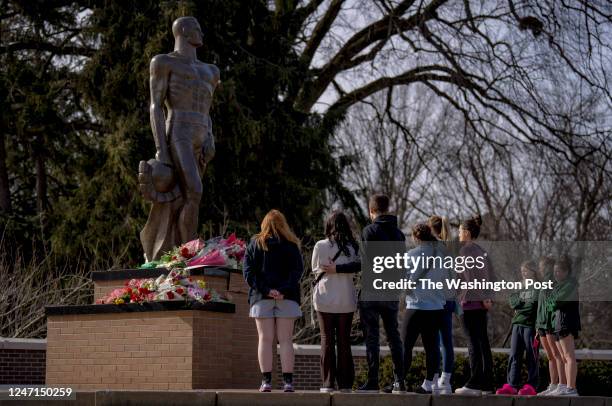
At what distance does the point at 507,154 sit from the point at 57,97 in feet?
38.6

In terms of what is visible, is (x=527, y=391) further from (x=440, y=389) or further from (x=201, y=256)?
(x=201, y=256)

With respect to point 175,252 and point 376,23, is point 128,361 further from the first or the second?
point 376,23

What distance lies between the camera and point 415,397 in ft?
30.4

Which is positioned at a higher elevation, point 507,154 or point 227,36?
point 227,36

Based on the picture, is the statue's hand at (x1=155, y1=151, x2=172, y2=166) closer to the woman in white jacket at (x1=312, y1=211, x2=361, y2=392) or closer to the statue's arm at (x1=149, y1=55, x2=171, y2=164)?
the statue's arm at (x1=149, y1=55, x2=171, y2=164)

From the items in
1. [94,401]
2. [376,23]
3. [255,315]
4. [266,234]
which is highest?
[376,23]

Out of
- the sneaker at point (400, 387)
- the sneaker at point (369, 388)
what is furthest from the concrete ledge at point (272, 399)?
the sneaker at point (400, 387)

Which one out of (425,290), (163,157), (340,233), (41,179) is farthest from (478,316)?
(41,179)

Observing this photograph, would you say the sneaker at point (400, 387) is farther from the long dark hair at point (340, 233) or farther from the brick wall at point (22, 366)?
the brick wall at point (22, 366)

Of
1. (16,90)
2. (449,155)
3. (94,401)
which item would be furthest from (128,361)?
(449,155)

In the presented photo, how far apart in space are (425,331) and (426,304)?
309mm

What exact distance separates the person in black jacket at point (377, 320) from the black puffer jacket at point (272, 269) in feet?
2.35

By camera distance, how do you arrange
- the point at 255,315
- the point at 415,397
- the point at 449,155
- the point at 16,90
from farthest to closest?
the point at 449,155 < the point at 16,90 < the point at 255,315 < the point at 415,397

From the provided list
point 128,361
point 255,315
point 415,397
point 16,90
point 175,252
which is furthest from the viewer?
point 16,90
